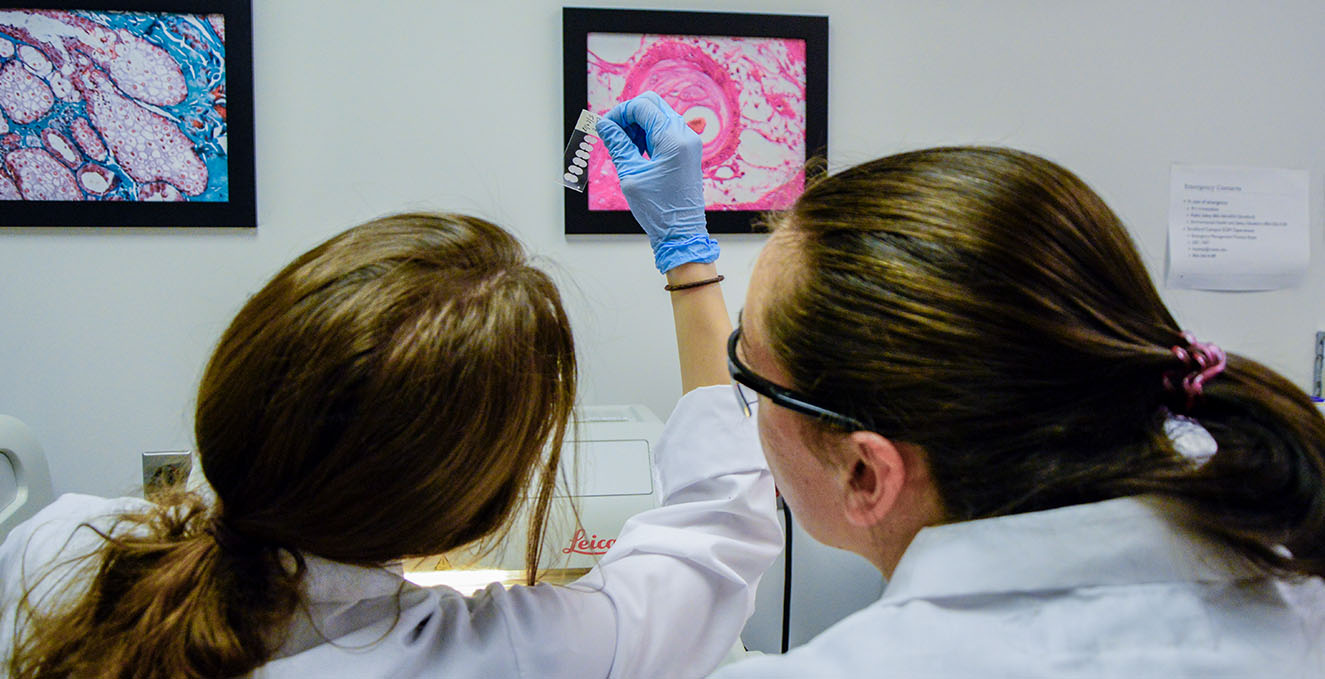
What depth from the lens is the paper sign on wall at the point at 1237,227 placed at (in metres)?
1.71

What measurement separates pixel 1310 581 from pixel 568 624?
0.53 m

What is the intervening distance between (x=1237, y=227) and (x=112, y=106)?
2224 mm

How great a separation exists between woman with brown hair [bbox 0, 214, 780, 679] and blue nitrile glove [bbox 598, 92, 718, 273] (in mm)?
392

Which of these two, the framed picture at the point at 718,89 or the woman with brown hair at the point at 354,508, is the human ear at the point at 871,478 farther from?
the framed picture at the point at 718,89

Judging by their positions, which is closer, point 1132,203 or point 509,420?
point 509,420

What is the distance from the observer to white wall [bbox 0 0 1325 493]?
1438 millimetres

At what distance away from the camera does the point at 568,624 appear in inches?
26.1

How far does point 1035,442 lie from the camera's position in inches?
21.1

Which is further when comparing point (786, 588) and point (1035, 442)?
point (786, 588)

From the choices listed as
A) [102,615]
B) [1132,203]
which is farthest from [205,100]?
[1132,203]

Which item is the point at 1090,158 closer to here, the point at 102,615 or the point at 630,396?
the point at 630,396

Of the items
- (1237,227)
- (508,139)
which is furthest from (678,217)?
(1237,227)

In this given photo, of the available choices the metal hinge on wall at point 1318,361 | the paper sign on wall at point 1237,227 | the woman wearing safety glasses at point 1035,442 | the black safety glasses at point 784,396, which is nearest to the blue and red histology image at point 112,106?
the black safety glasses at point 784,396

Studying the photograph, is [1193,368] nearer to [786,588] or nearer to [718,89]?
[786,588]
